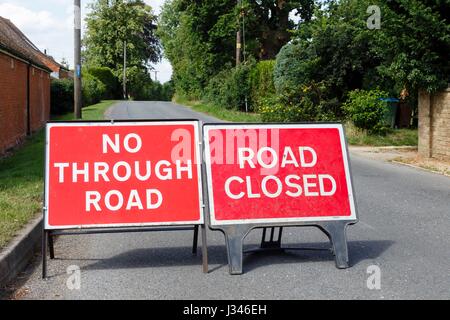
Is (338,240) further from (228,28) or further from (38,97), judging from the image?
(228,28)

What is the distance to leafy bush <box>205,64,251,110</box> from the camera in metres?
37.6

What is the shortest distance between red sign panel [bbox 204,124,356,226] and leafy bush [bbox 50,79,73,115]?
112 feet

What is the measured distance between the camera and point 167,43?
86688mm

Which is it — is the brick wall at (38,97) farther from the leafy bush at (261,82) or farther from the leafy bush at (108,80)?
the leafy bush at (108,80)

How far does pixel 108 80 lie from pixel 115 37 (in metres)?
10.6

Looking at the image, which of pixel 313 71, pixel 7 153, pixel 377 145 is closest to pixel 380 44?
pixel 377 145

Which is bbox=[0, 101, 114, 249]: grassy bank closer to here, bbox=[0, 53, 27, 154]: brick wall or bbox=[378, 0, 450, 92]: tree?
bbox=[0, 53, 27, 154]: brick wall

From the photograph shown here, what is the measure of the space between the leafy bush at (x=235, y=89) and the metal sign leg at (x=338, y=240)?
104 feet

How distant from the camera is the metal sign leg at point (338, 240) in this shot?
5770 mm

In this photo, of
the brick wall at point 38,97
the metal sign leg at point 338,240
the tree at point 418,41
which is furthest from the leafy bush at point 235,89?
the metal sign leg at point 338,240

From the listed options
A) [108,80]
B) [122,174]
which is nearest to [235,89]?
[122,174]
